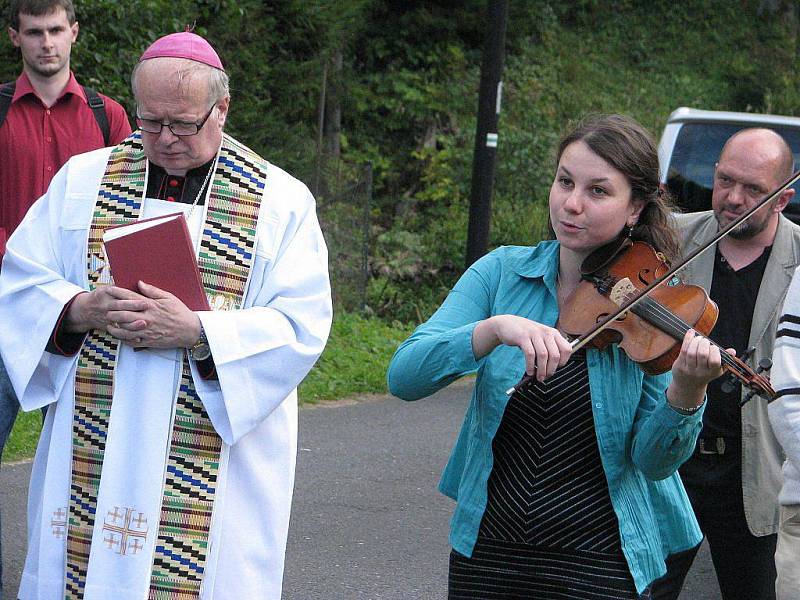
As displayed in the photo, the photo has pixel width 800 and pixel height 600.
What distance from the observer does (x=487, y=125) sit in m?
12.4

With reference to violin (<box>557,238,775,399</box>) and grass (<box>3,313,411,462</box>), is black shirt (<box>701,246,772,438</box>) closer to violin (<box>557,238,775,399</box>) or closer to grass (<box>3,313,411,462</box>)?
violin (<box>557,238,775,399</box>)

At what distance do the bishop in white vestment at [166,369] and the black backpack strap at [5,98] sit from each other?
4.78ft

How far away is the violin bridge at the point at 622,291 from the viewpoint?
2.87 meters

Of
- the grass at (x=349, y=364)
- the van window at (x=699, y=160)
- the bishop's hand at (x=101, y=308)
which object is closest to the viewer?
the bishop's hand at (x=101, y=308)

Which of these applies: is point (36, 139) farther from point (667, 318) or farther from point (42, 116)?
point (667, 318)

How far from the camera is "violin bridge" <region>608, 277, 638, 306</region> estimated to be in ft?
9.42

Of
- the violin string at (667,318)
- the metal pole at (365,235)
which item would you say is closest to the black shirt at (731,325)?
the violin string at (667,318)

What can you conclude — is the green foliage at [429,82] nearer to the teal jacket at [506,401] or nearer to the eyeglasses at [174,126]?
the eyeglasses at [174,126]

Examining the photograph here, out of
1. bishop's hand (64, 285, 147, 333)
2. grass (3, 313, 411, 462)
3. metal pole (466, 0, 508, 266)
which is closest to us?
bishop's hand (64, 285, 147, 333)

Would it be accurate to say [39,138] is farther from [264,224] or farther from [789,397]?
[789,397]

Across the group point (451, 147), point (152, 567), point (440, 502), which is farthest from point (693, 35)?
point (152, 567)

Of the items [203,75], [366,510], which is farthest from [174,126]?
[366,510]

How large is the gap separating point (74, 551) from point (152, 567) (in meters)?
0.22

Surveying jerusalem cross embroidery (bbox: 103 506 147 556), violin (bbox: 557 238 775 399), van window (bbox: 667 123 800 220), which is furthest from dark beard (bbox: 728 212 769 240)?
van window (bbox: 667 123 800 220)
